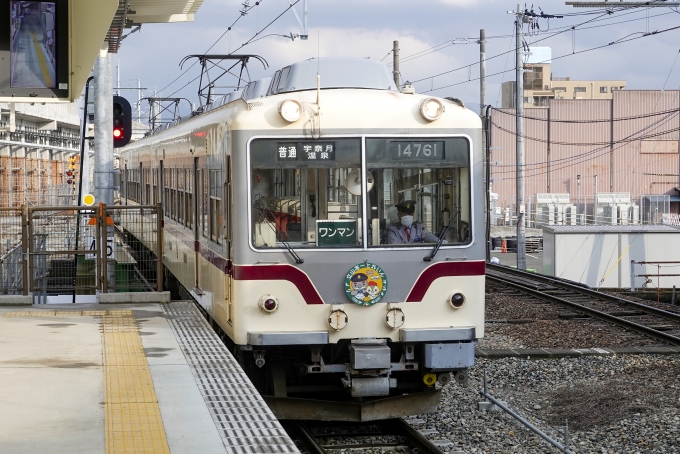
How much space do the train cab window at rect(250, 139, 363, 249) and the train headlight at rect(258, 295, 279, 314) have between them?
435 millimetres

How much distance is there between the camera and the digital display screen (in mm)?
7918

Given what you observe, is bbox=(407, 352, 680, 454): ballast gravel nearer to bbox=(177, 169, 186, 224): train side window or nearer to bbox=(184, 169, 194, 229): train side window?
bbox=(184, 169, 194, 229): train side window

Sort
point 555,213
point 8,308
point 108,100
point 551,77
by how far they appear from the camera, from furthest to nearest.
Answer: point 551,77
point 555,213
point 108,100
point 8,308

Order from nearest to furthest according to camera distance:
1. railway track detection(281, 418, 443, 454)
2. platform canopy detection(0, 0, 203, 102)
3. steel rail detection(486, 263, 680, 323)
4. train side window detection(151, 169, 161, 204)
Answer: platform canopy detection(0, 0, 203, 102) < railway track detection(281, 418, 443, 454) < steel rail detection(486, 263, 680, 323) < train side window detection(151, 169, 161, 204)

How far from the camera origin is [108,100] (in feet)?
47.6

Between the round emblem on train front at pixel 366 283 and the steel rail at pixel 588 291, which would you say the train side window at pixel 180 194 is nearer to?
the round emblem on train front at pixel 366 283

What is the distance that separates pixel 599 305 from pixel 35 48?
1193 centimetres

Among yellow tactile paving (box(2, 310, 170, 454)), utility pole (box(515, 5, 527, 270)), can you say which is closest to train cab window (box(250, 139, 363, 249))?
yellow tactile paving (box(2, 310, 170, 454))

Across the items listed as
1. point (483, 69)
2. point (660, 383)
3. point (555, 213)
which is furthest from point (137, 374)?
point (555, 213)

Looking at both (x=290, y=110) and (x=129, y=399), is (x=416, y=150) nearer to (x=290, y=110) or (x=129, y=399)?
(x=290, y=110)

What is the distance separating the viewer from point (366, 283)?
26.7 feet

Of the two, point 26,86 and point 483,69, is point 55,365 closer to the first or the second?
point 26,86

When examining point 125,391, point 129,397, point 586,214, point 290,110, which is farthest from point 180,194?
point 586,214

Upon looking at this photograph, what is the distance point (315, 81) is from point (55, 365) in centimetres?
348
